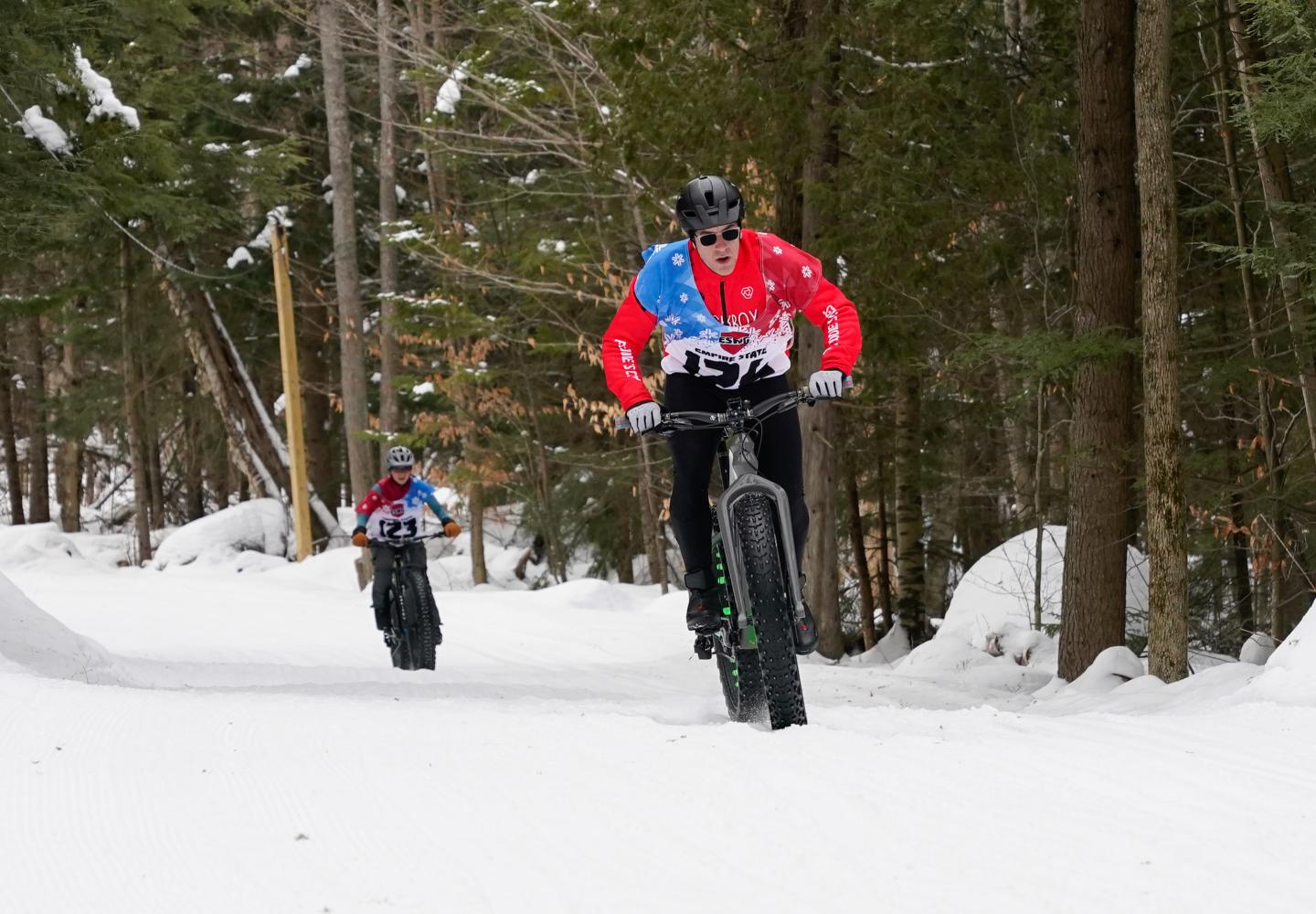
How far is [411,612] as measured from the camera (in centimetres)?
1180

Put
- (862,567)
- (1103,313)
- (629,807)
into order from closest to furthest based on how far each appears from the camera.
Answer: (629,807), (1103,313), (862,567)

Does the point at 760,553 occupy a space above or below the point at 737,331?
below

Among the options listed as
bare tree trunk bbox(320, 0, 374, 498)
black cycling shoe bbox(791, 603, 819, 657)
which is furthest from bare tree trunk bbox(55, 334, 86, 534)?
black cycling shoe bbox(791, 603, 819, 657)

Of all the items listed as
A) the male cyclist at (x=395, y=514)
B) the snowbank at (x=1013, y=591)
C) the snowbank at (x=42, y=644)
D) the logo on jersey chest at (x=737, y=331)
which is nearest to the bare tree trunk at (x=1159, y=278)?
the logo on jersey chest at (x=737, y=331)

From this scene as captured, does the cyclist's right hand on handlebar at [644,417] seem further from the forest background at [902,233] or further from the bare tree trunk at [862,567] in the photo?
the bare tree trunk at [862,567]

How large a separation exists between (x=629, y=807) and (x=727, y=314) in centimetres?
254

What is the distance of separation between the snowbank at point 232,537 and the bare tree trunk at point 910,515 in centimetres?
1421

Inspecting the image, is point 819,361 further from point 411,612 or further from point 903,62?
point 411,612

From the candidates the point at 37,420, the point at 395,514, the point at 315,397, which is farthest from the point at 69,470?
the point at 395,514

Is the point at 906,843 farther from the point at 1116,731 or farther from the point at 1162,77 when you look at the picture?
the point at 1162,77

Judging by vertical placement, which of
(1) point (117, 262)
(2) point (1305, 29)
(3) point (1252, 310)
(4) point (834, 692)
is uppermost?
(1) point (117, 262)

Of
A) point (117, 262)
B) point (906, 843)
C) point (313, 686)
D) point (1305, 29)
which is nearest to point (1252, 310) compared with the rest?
point (1305, 29)

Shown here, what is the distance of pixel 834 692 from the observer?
10.3m

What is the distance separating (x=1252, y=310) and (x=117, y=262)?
24585 millimetres
